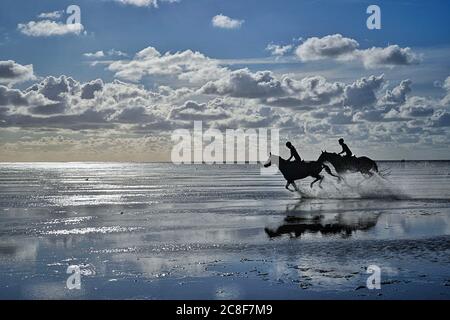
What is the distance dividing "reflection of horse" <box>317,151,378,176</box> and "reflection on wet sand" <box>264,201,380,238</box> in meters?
7.67

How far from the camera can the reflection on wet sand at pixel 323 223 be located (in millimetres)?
18328

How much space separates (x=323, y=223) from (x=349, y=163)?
14.6 m

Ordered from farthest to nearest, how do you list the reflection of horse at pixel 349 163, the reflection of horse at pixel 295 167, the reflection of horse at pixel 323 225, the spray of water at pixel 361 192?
1. the spray of water at pixel 361 192
2. the reflection of horse at pixel 349 163
3. the reflection of horse at pixel 295 167
4. the reflection of horse at pixel 323 225

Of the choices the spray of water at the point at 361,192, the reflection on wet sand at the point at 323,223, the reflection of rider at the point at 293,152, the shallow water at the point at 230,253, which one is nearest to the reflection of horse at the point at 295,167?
the reflection of rider at the point at 293,152

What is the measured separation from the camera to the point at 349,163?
34.5 meters

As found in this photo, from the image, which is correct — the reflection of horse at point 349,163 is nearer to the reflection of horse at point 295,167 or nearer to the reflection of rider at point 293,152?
the reflection of horse at point 295,167

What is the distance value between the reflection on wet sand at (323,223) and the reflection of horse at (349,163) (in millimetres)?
7666

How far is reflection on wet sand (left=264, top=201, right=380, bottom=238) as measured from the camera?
18328 millimetres

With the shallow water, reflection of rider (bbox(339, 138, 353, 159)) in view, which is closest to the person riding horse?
reflection of rider (bbox(339, 138, 353, 159))

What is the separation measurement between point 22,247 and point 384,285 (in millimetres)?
10651

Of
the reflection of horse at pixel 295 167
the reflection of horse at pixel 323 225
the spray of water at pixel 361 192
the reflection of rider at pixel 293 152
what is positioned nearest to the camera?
the reflection of horse at pixel 323 225

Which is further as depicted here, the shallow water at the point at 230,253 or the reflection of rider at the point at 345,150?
the reflection of rider at the point at 345,150

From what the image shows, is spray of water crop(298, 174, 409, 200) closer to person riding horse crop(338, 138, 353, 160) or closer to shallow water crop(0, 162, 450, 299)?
person riding horse crop(338, 138, 353, 160)

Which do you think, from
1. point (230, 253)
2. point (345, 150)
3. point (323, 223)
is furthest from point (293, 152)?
point (230, 253)
